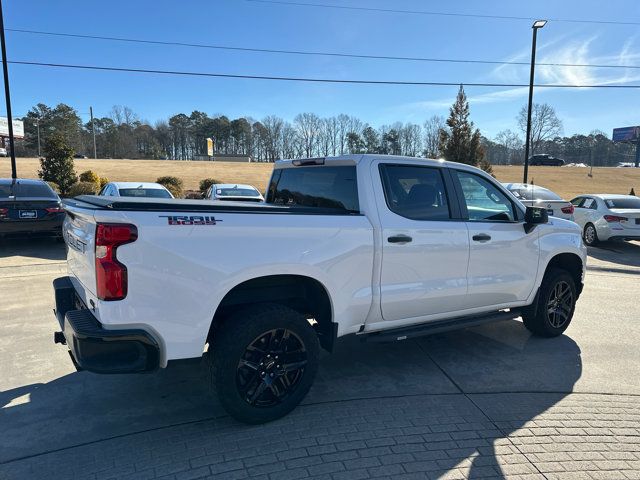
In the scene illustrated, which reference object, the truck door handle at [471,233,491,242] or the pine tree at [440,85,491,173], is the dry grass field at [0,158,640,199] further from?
the truck door handle at [471,233,491,242]

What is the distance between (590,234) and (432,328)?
11.9 meters

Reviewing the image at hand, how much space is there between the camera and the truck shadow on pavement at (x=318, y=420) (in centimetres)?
296

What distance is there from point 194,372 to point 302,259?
1.81 meters

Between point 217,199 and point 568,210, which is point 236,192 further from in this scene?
point 568,210

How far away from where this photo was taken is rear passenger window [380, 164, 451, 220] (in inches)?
157

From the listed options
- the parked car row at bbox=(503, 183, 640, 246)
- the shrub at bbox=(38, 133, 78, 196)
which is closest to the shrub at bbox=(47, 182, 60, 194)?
the shrub at bbox=(38, 133, 78, 196)

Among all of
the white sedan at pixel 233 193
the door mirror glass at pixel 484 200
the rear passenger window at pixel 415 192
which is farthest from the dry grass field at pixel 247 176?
the rear passenger window at pixel 415 192

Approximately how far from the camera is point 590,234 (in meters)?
13.8

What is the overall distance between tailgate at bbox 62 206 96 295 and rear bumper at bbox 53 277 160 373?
0.80 feet

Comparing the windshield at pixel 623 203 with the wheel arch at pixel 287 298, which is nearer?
the wheel arch at pixel 287 298

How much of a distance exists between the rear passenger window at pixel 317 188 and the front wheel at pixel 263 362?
109 cm

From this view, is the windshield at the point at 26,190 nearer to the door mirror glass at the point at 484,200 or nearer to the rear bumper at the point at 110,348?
the rear bumper at the point at 110,348

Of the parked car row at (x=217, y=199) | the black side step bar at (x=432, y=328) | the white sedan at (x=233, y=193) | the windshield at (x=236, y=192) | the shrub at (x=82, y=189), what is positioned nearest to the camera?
the black side step bar at (x=432, y=328)

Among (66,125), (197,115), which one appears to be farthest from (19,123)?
(197,115)
